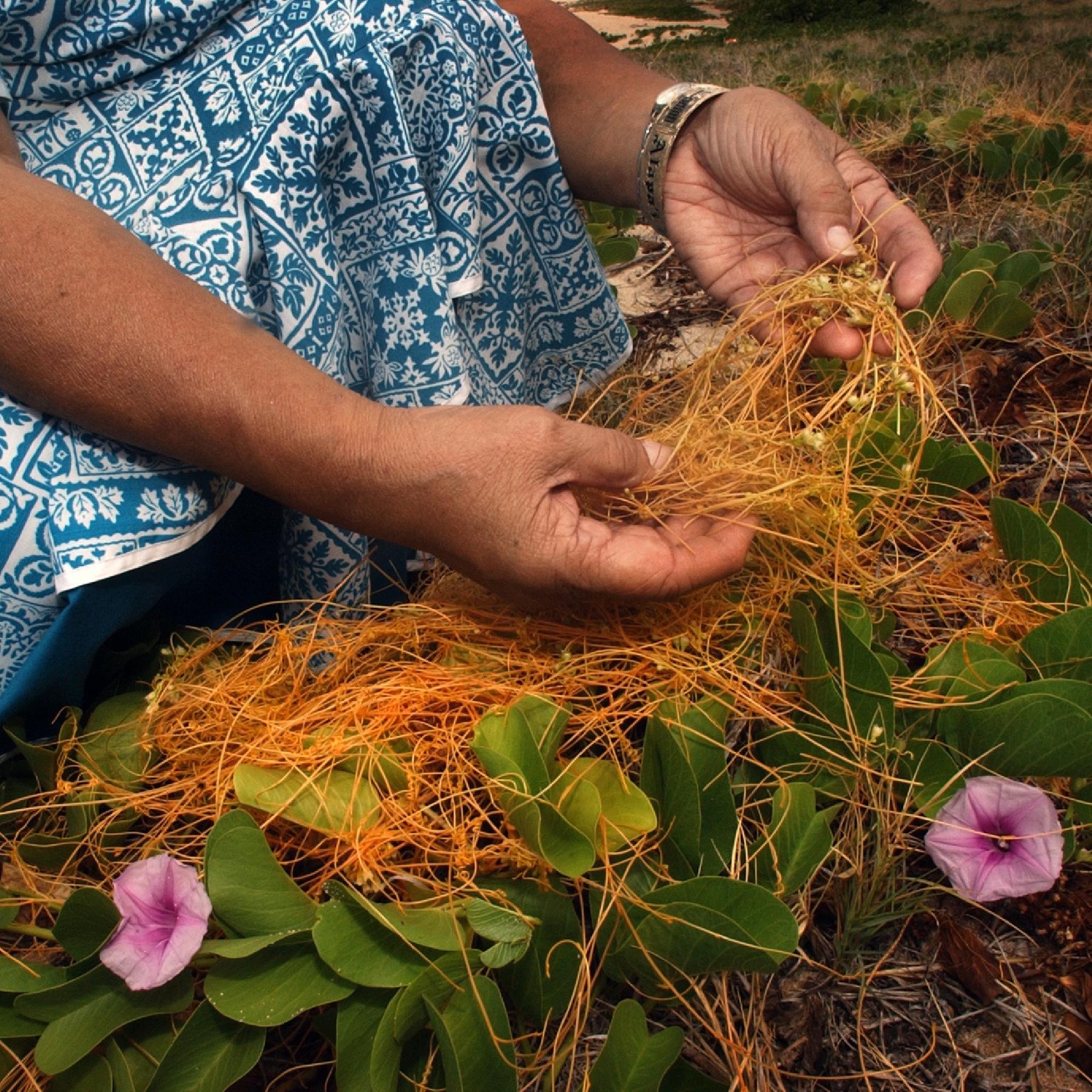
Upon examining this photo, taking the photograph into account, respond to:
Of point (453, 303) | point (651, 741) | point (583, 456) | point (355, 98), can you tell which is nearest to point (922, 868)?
point (651, 741)

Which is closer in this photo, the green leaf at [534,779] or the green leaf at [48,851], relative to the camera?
the green leaf at [534,779]

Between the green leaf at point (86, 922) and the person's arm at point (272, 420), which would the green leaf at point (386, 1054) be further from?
the person's arm at point (272, 420)

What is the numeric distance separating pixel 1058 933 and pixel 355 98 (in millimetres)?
1206

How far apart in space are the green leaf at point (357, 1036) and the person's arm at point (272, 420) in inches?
16.9

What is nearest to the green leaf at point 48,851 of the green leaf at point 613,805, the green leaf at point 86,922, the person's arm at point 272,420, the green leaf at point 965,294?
the green leaf at point 86,922

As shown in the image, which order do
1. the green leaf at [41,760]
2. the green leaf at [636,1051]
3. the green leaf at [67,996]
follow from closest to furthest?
the green leaf at [636,1051] < the green leaf at [67,996] < the green leaf at [41,760]

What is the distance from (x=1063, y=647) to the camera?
40.0 inches

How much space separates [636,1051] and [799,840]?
0.74 feet

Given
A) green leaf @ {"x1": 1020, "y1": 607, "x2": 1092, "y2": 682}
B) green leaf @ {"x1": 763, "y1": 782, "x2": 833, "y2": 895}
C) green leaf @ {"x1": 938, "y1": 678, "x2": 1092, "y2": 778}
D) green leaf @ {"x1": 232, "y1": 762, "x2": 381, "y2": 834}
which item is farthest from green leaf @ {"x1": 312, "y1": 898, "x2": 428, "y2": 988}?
green leaf @ {"x1": 1020, "y1": 607, "x2": 1092, "y2": 682}

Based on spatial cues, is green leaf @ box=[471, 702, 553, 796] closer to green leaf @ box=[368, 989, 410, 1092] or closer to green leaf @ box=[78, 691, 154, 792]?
green leaf @ box=[368, 989, 410, 1092]

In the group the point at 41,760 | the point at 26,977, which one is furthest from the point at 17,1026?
the point at 41,760

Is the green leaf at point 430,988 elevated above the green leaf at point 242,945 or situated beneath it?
situated beneath

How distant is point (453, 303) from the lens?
142cm

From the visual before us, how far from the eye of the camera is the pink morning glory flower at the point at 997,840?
34.2 inches
